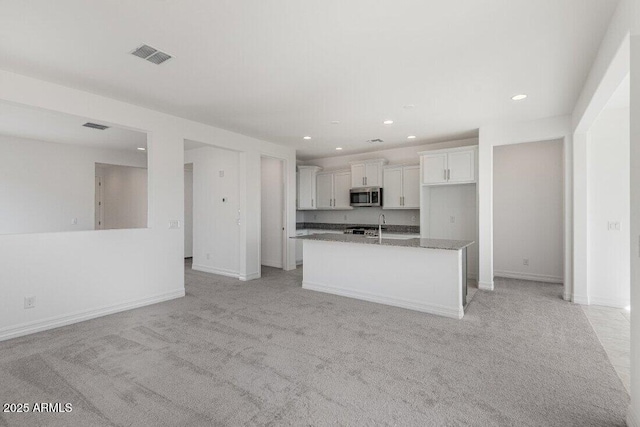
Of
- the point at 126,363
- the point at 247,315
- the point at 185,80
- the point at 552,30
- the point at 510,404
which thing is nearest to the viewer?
the point at 510,404

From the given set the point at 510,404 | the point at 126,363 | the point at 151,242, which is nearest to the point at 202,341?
the point at 126,363

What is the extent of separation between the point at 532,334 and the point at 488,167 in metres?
2.69

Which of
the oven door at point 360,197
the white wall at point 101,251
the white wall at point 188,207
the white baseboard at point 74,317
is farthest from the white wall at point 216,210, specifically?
the oven door at point 360,197

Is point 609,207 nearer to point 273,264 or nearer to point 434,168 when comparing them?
point 434,168

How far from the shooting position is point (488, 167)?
4996 mm

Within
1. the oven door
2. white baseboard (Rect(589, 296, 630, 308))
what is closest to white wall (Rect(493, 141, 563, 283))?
white baseboard (Rect(589, 296, 630, 308))

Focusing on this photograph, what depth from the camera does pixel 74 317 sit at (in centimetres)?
364

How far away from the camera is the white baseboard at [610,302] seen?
4117mm

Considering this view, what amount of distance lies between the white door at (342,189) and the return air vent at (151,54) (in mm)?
4895

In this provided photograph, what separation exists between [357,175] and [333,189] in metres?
0.75

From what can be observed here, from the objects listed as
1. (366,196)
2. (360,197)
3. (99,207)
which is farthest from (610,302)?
(99,207)

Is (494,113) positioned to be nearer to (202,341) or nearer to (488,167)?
(488,167)

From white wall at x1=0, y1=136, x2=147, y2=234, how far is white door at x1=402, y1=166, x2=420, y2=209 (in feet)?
20.3

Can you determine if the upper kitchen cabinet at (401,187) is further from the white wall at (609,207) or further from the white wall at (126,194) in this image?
the white wall at (126,194)
